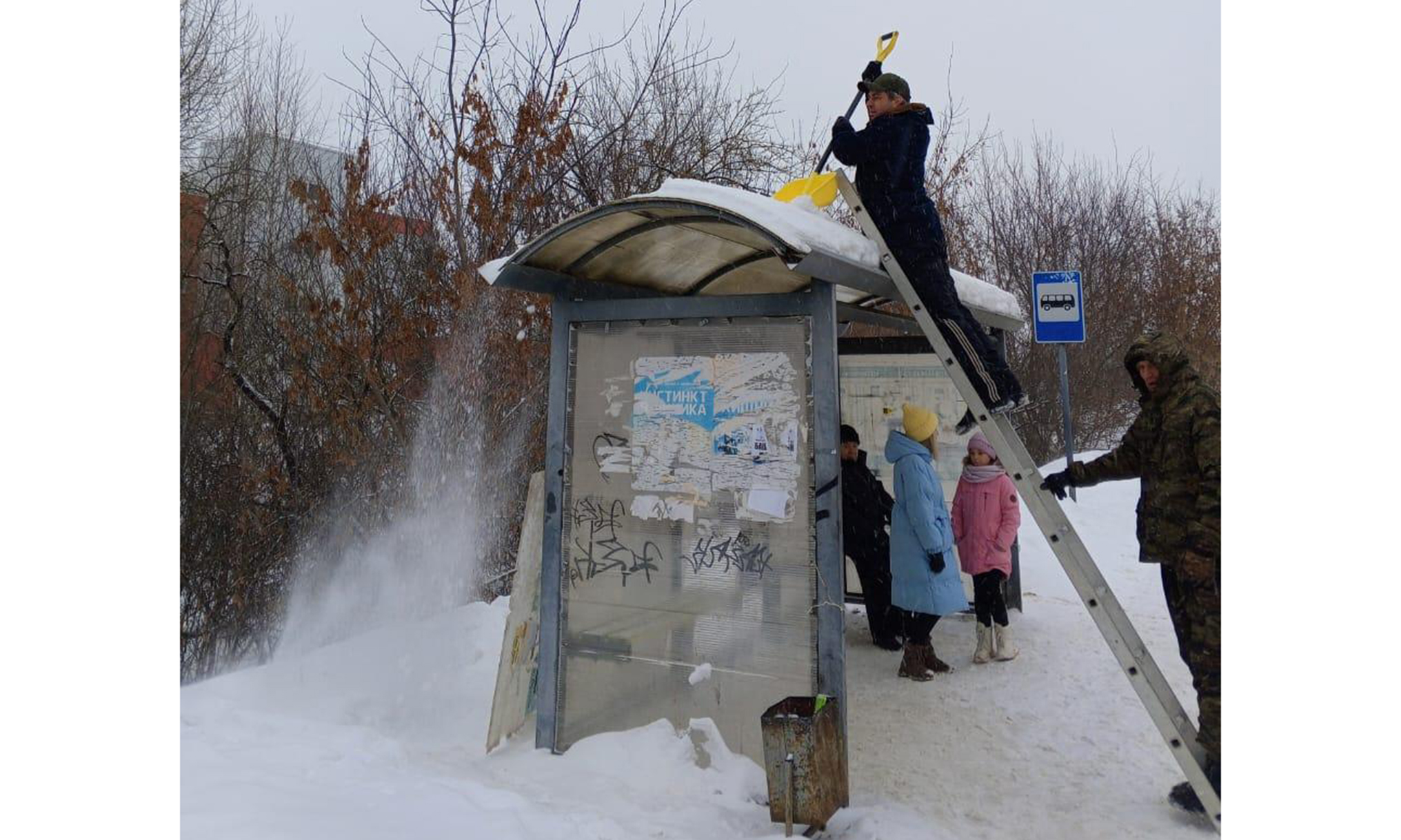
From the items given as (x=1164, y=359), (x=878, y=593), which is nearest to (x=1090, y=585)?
(x=1164, y=359)

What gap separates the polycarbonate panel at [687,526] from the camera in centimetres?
416

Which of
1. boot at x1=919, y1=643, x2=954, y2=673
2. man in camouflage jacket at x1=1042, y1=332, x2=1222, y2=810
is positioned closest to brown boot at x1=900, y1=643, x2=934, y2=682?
boot at x1=919, y1=643, x2=954, y2=673

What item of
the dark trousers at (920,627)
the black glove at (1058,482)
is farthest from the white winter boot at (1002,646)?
the black glove at (1058,482)

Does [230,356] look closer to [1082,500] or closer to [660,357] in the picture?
[660,357]

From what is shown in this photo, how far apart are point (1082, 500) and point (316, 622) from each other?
8.46 m

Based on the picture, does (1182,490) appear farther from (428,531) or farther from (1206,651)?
(428,531)

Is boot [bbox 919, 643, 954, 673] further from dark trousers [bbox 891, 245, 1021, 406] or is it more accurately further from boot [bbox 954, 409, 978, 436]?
dark trousers [bbox 891, 245, 1021, 406]

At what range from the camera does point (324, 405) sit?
8.19 m

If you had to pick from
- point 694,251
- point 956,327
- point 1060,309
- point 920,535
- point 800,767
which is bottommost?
point 800,767

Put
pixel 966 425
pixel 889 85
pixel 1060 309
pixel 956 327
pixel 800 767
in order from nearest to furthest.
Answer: pixel 800 767 < pixel 956 327 < pixel 889 85 < pixel 966 425 < pixel 1060 309

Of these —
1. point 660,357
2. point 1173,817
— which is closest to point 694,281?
point 660,357

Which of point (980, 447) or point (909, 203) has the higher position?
point (909, 203)

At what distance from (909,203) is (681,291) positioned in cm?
144

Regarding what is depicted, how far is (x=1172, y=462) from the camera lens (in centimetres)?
388
